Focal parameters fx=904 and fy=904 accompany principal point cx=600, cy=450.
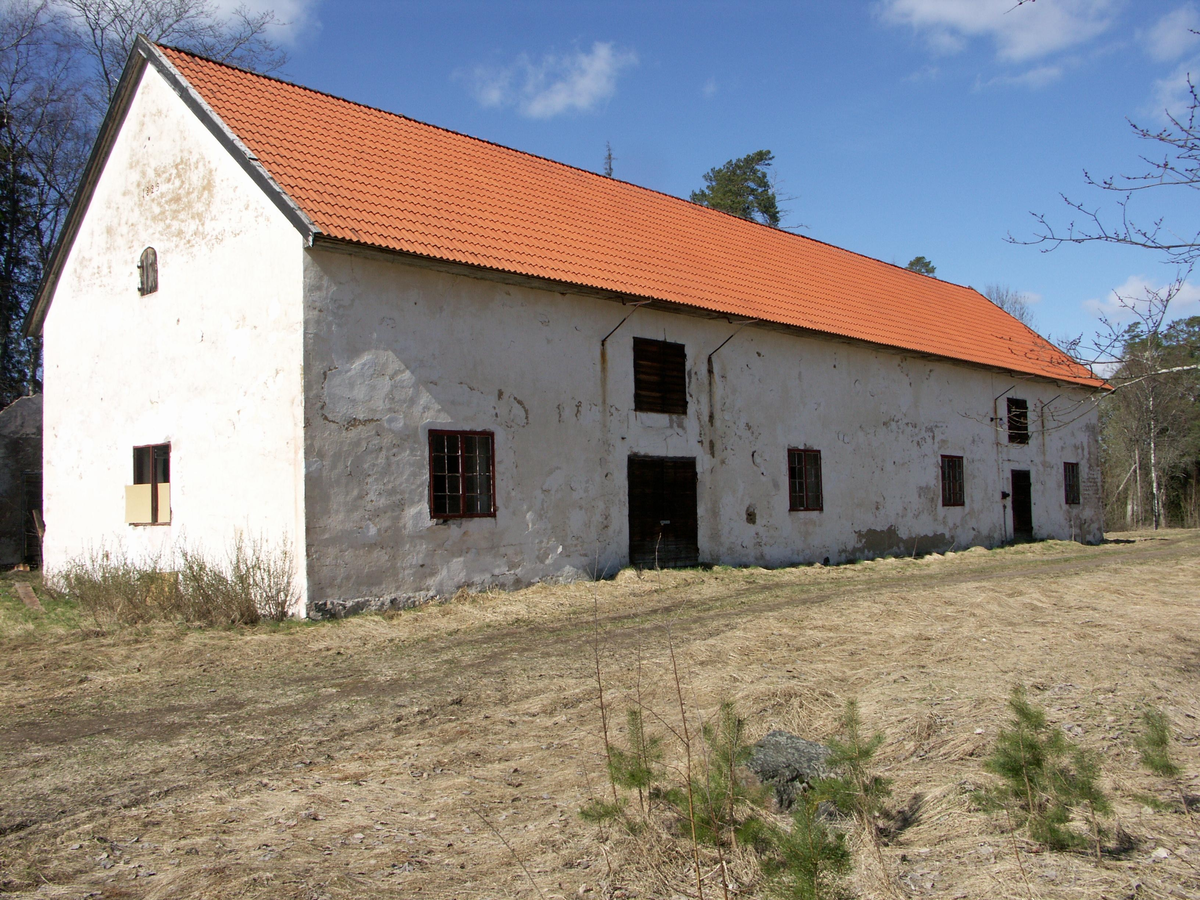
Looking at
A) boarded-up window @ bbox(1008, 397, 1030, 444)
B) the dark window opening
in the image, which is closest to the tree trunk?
boarded-up window @ bbox(1008, 397, 1030, 444)

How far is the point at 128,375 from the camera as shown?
12.8m

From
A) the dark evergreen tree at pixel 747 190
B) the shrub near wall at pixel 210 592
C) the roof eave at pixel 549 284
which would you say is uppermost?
the dark evergreen tree at pixel 747 190

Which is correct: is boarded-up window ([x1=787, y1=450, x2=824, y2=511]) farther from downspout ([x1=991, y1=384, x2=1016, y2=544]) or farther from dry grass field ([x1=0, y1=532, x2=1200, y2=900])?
downspout ([x1=991, y1=384, x2=1016, y2=544])

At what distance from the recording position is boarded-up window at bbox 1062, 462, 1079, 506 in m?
23.5

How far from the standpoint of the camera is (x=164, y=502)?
12.0 metres

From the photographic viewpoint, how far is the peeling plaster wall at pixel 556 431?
10.4 metres

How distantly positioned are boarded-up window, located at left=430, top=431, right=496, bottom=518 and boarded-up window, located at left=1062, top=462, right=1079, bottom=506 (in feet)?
58.3

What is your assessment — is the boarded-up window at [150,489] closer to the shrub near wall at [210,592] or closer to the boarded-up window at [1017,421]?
the shrub near wall at [210,592]

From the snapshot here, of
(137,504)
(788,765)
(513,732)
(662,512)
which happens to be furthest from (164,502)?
(788,765)

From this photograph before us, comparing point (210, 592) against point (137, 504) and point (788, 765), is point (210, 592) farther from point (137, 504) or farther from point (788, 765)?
point (788, 765)

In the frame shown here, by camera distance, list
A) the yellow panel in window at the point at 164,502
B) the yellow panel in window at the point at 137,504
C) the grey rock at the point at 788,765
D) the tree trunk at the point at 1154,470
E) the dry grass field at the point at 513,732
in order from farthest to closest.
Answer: the tree trunk at the point at 1154,470 → the yellow panel in window at the point at 137,504 → the yellow panel in window at the point at 164,502 → the grey rock at the point at 788,765 → the dry grass field at the point at 513,732

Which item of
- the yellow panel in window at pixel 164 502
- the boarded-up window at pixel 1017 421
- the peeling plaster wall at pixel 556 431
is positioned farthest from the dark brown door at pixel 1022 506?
the yellow panel in window at pixel 164 502

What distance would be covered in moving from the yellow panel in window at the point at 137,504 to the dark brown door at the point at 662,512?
6.64m

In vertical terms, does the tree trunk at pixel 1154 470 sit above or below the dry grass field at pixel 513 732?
above
